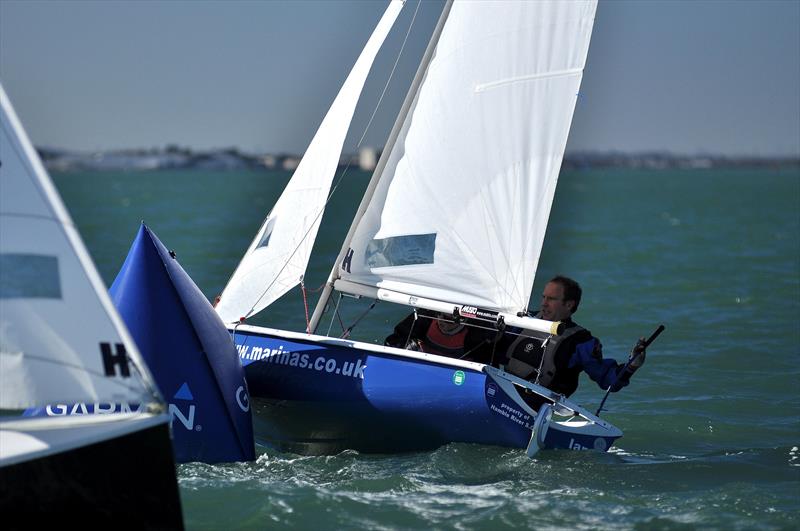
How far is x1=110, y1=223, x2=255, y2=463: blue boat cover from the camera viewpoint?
5.81 meters

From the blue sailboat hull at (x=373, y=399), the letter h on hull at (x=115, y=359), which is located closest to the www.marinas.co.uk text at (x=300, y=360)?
the blue sailboat hull at (x=373, y=399)

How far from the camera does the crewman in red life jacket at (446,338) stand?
6.53 m

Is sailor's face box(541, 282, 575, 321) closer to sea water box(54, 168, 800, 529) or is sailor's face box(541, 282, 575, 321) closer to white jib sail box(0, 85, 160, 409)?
sea water box(54, 168, 800, 529)

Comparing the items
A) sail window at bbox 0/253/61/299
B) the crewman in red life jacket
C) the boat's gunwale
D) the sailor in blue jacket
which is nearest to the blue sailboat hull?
the boat's gunwale

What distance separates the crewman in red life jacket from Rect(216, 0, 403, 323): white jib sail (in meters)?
0.67

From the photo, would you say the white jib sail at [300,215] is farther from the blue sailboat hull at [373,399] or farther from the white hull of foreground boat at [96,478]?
the white hull of foreground boat at [96,478]

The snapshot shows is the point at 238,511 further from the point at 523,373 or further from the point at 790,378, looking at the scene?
the point at 790,378

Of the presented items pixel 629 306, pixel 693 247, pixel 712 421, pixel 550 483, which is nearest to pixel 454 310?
pixel 550 483

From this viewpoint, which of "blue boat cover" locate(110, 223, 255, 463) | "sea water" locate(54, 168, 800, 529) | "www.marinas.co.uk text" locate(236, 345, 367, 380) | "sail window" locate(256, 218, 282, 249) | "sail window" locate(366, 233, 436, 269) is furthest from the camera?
"sail window" locate(256, 218, 282, 249)

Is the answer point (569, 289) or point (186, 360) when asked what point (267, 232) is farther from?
point (569, 289)

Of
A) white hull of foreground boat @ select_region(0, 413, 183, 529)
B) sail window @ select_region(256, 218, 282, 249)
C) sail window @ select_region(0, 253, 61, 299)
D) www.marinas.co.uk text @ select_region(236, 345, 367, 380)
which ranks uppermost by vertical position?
sail window @ select_region(256, 218, 282, 249)

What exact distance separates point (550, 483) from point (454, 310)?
3.77 ft

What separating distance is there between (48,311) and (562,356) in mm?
3031

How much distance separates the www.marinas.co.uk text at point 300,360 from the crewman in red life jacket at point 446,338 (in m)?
0.54
